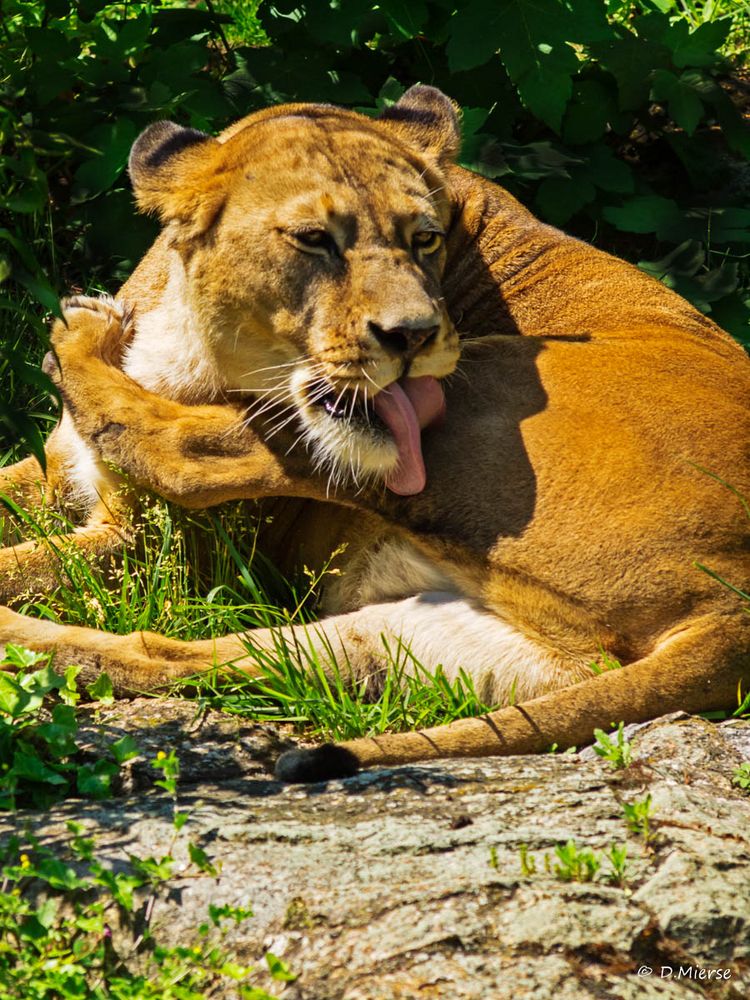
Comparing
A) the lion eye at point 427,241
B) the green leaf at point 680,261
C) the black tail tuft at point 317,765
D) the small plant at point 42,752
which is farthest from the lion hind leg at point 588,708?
the green leaf at point 680,261

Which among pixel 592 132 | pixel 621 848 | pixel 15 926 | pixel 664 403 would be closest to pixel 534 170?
pixel 592 132

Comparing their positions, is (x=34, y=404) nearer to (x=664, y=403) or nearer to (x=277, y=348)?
(x=277, y=348)

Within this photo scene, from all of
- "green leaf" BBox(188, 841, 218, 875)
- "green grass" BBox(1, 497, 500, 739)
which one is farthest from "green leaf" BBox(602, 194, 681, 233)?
"green leaf" BBox(188, 841, 218, 875)

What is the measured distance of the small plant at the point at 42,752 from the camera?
324cm

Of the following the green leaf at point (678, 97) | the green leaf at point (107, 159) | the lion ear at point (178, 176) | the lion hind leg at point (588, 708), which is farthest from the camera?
the green leaf at point (678, 97)

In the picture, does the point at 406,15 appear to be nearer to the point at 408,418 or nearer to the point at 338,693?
the point at 408,418

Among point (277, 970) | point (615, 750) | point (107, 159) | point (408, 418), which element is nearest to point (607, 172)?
point (107, 159)

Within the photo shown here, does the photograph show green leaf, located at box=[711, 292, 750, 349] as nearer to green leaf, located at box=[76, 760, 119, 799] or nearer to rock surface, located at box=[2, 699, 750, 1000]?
rock surface, located at box=[2, 699, 750, 1000]

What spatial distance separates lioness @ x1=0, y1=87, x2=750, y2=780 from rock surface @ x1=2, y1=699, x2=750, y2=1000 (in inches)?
12.9

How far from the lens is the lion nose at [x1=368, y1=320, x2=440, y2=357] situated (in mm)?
4027

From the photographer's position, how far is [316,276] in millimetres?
4203

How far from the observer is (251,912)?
2.64 meters

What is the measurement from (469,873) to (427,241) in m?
2.44

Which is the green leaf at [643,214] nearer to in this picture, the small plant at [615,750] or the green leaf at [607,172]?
the green leaf at [607,172]
